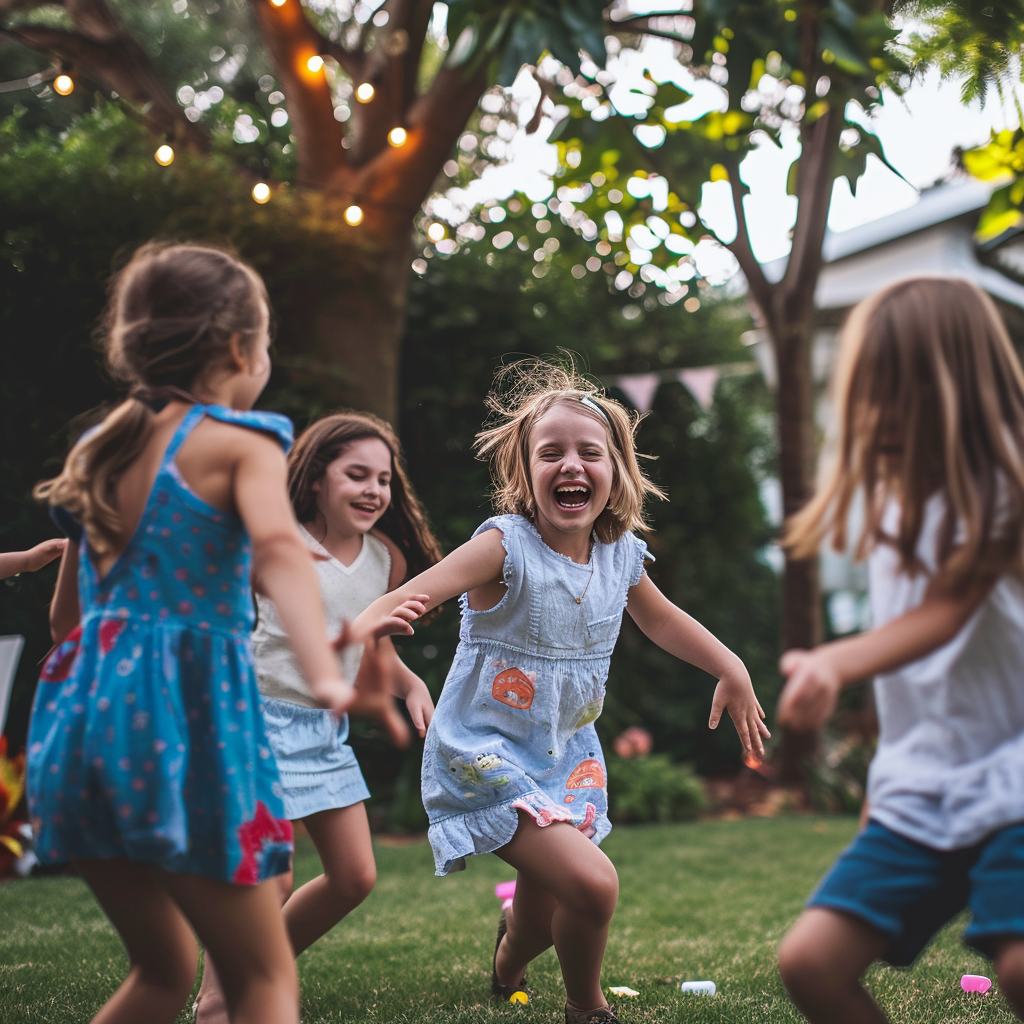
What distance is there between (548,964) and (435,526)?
10.4 ft

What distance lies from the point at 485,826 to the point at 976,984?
5.21 ft

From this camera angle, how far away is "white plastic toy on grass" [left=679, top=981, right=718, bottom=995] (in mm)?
2959

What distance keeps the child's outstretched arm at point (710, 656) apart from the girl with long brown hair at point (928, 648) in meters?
0.79

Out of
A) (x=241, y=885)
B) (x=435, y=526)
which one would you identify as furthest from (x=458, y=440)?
(x=241, y=885)

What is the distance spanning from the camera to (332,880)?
8.71 feet

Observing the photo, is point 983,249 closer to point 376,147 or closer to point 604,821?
point 376,147

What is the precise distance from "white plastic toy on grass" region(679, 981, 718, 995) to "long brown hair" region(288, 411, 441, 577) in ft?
4.82

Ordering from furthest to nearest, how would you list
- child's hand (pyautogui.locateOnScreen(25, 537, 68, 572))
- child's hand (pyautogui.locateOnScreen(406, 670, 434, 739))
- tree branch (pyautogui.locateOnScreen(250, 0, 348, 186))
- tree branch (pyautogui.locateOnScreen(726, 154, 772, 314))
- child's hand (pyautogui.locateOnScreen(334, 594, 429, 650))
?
tree branch (pyautogui.locateOnScreen(726, 154, 772, 314)) < tree branch (pyautogui.locateOnScreen(250, 0, 348, 186)) < child's hand (pyautogui.locateOnScreen(406, 670, 434, 739)) < child's hand (pyautogui.locateOnScreen(25, 537, 68, 572)) < child's hand (pyautogui.locateOnScreen(334, 594, 429, 650))

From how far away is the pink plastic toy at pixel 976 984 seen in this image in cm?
291

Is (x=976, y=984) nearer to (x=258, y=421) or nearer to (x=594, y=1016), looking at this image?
(x=594, y=1016)

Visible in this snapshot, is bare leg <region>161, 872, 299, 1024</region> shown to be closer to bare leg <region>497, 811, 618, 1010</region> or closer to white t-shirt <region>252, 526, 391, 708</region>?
bare leg <region>497, 811, 618, 1010</region>

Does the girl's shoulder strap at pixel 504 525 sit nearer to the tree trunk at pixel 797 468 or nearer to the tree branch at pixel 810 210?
the tree branch at pixel 810 210

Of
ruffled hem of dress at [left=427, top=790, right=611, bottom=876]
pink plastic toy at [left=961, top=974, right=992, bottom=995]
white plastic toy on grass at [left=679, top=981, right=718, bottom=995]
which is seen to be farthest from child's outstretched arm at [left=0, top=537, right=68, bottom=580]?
pink plastic toy at [left=961, top=974, right=992, bottom=995]

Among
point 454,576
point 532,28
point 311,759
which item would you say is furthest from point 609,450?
point 532,28
